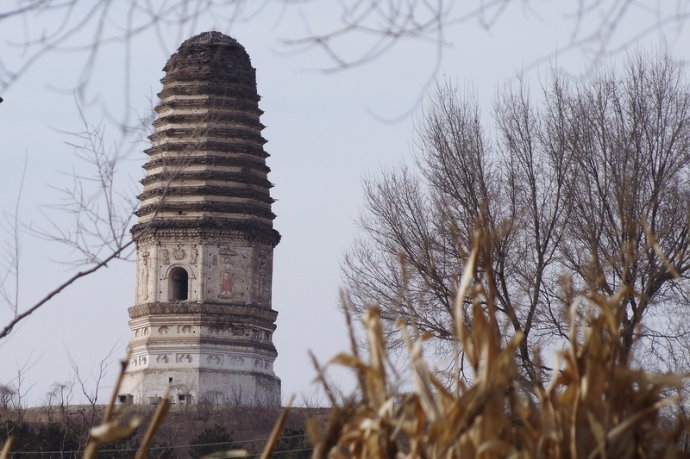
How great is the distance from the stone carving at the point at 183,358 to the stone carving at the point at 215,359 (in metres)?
0.37

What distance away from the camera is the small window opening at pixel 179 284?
29.8 metres

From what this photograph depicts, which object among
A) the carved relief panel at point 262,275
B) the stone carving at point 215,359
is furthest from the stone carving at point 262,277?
the stone carving at point 215,359

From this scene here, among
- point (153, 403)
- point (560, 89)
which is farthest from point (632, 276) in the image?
point (153, 403)

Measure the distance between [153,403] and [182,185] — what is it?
5.58 m

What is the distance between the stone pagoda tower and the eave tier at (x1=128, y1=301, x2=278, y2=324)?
21 mm

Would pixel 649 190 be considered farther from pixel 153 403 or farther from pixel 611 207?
pixel 153 403

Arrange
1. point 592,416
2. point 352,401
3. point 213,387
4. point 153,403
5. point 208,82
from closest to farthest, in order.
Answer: point 592,416 → point 352,401 → point 153,403 → point 213,387 → point 208,82

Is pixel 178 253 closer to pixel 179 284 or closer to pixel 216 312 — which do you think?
pixel 179 284

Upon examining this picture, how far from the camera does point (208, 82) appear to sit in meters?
30.5

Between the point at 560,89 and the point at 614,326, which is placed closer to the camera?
the point at 614,326

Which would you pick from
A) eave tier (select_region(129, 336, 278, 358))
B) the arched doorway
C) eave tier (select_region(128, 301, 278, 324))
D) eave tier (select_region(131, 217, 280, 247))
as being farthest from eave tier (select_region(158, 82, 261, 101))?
eave tier (select_region(129, 336, 278, 358))

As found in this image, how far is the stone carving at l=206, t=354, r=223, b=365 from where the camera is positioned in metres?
28.9

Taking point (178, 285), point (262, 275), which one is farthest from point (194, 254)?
point (262, 275)

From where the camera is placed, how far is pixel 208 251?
97.1 feet
